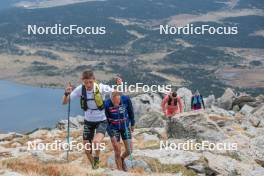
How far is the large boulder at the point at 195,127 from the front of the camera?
1126 inches

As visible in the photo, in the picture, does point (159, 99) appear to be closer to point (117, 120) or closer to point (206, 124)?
point (206, 124)

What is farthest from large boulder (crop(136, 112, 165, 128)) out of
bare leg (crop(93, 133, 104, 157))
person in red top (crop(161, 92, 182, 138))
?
bare leg (crop(93, 133, 104, 157))

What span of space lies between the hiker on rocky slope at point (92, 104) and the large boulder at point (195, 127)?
12.9 metres

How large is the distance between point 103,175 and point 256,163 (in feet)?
36.0

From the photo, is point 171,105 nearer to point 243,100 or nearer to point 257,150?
point 257,150

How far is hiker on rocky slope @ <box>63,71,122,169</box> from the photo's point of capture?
1583 cm

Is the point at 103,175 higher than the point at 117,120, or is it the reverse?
the point at 117,120

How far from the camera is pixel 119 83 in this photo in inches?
631

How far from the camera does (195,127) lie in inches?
1141

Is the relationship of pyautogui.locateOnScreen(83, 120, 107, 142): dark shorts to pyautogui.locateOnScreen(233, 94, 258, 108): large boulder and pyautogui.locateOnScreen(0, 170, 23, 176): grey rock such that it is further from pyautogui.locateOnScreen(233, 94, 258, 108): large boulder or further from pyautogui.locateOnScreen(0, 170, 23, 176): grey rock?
pyautogui.locateOnScreen(233, 94, 258, 108): large boulder

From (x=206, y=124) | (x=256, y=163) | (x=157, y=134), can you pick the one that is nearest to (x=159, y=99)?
(x=157, y=134)

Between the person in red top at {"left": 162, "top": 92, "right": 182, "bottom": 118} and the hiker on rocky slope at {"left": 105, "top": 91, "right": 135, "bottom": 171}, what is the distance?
15.2 meters

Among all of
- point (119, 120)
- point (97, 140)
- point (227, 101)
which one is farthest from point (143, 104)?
point (97, 140)

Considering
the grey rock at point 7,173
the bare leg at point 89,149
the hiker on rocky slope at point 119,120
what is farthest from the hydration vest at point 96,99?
the grey rock at point 7,173
